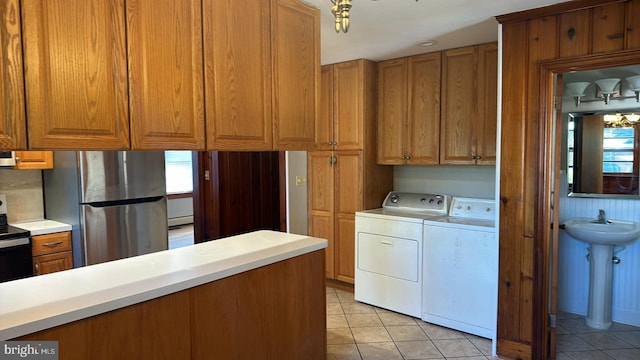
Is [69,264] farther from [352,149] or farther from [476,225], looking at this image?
[476,225]

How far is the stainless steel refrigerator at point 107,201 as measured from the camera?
308 centimetres

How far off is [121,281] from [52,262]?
1905mm

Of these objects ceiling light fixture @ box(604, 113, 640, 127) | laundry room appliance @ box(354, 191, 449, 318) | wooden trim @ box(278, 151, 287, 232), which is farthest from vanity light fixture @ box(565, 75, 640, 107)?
wooden trim @ box(278, 151, 287, 232)

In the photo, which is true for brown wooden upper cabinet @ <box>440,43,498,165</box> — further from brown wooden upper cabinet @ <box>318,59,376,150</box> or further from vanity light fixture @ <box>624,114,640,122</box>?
vanity light fixture @ <box>624,114,640,122</box>

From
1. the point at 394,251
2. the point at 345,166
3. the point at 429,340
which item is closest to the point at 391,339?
the point at 429,340

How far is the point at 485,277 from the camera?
295 centimetres

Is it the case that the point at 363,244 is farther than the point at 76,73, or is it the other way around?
the point at 363,244

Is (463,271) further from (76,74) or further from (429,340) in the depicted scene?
(76,74)

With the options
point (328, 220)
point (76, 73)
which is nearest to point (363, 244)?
point (328, 220)

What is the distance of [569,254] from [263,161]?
372cm

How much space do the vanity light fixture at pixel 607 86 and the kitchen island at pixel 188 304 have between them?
8.69 feet

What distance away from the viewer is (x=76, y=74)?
1.44 m

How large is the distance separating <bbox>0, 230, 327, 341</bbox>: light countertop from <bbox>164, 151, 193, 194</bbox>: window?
5878 millimetres

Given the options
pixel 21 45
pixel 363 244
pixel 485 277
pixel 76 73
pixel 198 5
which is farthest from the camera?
pixel 363 244
